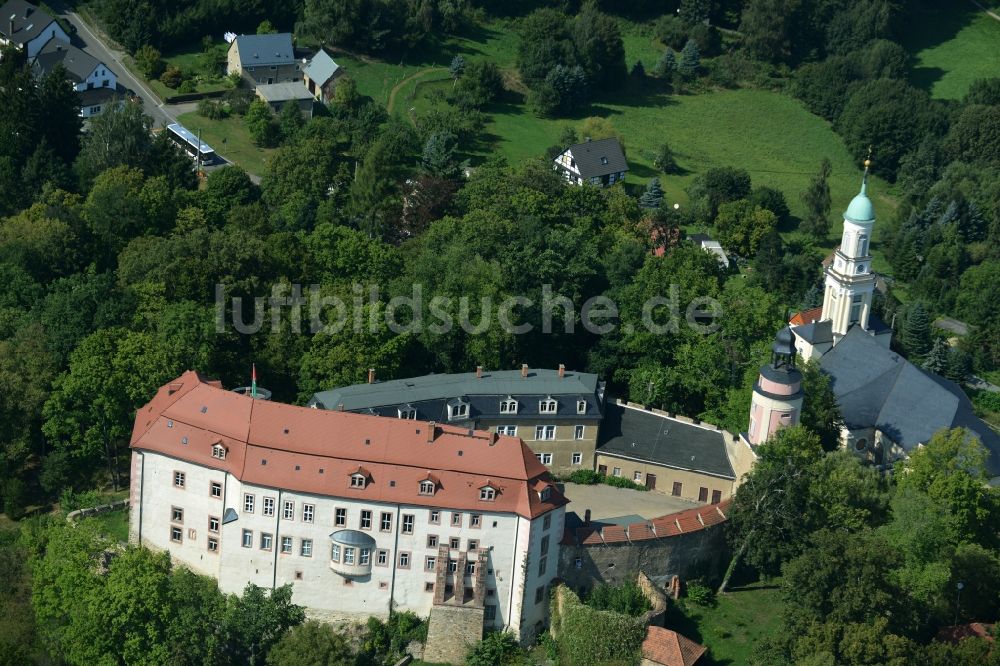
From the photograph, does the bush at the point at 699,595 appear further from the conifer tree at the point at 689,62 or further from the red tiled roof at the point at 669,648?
the conifer tree at the point at 689,62

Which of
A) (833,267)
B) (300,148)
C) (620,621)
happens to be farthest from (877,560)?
(300,148)

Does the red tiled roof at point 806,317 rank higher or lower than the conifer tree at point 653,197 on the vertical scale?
higher

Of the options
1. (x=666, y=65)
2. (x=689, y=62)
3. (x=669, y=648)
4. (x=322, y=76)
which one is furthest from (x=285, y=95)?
(x=669, y=648)

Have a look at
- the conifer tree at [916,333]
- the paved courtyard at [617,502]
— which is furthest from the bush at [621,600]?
the conifer tree at [916,333]

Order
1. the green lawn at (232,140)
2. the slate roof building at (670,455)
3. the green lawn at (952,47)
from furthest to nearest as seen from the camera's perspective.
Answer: the green lawn at (952,47), the green lawn at (232,140), the slate roof building at (670,455)

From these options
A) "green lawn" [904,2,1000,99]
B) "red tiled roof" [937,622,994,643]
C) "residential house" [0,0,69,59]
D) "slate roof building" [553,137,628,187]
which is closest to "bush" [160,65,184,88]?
"residential house" [0,0,69,59]

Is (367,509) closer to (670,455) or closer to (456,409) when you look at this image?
(456,409)

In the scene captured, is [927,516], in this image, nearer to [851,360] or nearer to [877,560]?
[877,560]
